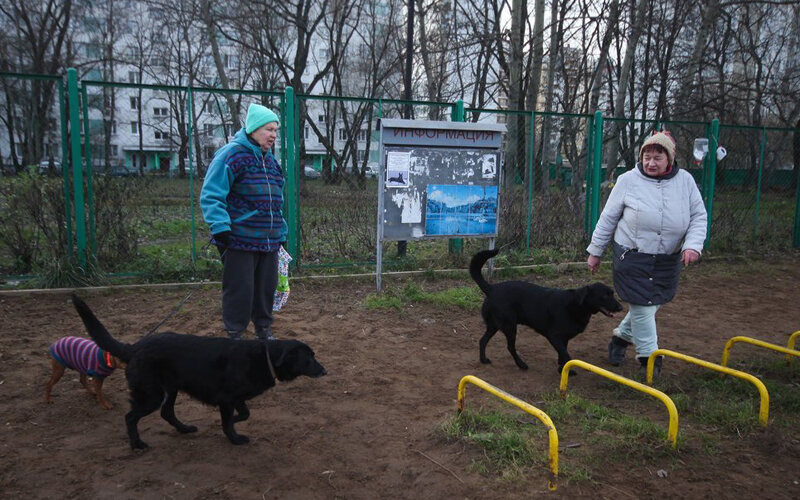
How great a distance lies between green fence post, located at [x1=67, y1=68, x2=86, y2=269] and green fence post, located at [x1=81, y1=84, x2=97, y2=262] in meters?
0.08

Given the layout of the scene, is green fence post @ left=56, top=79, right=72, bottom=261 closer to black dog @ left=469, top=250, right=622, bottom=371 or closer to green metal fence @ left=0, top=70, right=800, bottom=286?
green metal fence @ left=0, top=70, right=800, bottom=286

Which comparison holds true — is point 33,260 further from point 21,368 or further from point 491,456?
point 491,456

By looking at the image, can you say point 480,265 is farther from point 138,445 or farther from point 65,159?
point 65,159

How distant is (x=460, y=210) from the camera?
23.7 ft

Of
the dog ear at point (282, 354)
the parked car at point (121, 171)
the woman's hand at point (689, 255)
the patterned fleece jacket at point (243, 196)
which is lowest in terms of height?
the dog ear at point (282, 354)

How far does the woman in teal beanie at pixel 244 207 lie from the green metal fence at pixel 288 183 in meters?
2.90

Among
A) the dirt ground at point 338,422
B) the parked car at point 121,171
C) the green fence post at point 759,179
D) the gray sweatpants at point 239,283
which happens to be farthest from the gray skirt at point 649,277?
the green fence post at point 759,179

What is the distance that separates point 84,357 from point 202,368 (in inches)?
38.1

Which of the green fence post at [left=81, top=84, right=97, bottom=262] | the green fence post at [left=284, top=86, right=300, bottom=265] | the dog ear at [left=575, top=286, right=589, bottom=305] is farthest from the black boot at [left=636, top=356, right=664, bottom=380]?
the green fence post at [left=81, top=84, right=97, bottom=262]

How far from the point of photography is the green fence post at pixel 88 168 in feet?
21.8

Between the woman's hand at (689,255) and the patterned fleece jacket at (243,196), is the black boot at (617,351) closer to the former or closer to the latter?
the woman's hand at (689,255)

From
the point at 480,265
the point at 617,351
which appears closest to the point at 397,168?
the point at 480,265

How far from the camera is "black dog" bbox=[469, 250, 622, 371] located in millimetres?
4250

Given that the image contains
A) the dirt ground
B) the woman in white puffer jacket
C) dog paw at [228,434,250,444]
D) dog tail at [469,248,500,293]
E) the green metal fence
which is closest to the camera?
the dirt ground
